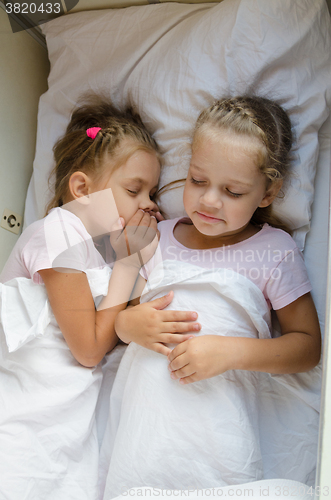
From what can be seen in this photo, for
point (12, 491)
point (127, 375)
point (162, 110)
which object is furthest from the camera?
point (162, 110)

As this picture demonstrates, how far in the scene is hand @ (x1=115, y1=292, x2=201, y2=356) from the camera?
830mm

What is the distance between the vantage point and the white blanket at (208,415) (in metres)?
0.77

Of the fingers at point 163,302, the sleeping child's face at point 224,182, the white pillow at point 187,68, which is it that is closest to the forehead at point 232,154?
the sleeping child's face at point 224,182

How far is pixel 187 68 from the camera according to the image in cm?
102

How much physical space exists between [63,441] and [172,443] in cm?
23

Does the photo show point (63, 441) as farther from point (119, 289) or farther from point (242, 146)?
point (242, 146)

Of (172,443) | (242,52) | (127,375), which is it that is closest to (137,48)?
(242,52)

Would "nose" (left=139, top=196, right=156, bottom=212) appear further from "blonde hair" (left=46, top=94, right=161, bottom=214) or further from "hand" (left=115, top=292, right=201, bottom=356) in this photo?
Answer: "hand" (left=115, top=292, right=201, bottom=356)

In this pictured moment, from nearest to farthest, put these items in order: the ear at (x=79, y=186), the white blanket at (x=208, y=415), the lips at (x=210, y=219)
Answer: the white blanket at (x=208, y=415)
the lips at (x=210, y=219)
the ear at (x=79, y=186)

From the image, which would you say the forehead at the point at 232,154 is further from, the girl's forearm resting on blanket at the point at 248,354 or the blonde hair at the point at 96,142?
the girl's forearm resting on blanket at the point at 248,354

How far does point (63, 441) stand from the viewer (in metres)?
0.84

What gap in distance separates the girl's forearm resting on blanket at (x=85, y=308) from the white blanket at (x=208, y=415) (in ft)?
0.21

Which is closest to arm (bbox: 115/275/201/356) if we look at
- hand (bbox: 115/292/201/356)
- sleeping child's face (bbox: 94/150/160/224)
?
hand (bbox: 115/292/201/356)

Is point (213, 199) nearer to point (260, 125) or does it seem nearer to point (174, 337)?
point (260, 125)
